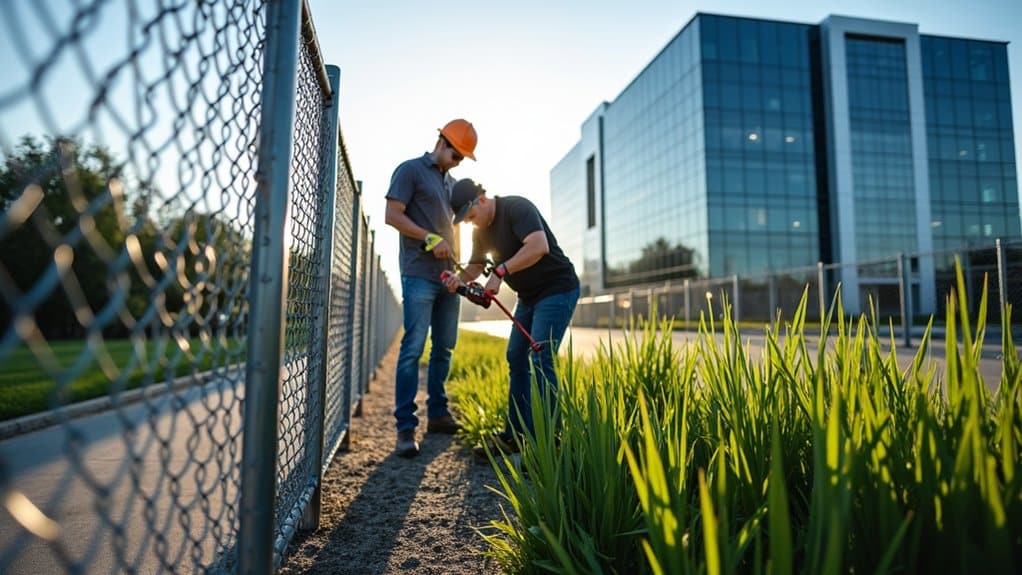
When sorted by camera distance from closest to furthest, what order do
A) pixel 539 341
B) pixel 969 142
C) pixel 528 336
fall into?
pixel 528 336 < pixel 539 341 < pixel 969 142

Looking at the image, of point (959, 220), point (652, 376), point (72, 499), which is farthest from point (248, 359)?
point (959, 220)

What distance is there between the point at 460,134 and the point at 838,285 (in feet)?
8.26

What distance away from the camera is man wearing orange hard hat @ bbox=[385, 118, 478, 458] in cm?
360

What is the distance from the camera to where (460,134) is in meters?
→ 3.90

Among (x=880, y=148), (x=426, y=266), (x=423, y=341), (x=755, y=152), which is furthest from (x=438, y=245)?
(x=880, y=148)

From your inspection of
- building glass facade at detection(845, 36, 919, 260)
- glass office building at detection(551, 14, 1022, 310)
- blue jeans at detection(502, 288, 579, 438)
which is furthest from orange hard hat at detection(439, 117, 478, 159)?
building glass facade at detection(845, 36, 919, 260)

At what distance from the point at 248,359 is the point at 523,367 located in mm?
2429

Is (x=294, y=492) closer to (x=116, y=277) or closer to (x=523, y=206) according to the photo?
(x=116, y=277)

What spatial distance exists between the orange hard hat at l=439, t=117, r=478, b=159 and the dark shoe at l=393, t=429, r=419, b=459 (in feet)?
6.16

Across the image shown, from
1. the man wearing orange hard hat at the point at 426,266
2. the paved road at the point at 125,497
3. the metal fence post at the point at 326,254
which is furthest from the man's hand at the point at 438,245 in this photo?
the paved road at the point at 125,497

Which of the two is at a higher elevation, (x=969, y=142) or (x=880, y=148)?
(x=969, y=142)

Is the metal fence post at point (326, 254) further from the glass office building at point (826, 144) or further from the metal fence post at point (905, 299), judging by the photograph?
the glass office building at point (826, 144)

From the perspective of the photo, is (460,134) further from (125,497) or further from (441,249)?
(125,497)

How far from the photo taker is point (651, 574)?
150cm
